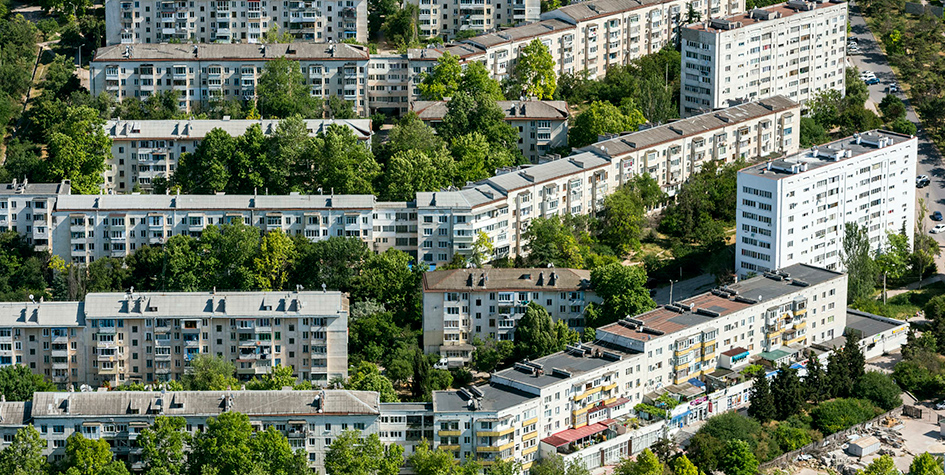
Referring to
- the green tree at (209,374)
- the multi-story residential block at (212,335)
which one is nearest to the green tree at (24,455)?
the green tree at (209,374)

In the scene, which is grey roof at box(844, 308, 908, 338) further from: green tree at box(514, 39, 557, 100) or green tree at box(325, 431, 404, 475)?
green tree at box(514, 39, 557, 100)

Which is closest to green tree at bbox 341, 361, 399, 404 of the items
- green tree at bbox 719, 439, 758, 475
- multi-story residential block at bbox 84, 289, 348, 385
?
multi-story residential block at bbox 84, 289, 348, 385

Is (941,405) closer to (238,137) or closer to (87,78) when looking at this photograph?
(238,137)

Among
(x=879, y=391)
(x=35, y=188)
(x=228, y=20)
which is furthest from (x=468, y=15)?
(x=879, y=391)

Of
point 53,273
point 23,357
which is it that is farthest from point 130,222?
point 23,357

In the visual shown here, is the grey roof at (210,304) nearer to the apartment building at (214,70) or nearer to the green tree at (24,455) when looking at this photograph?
the green tree at (24,455)
